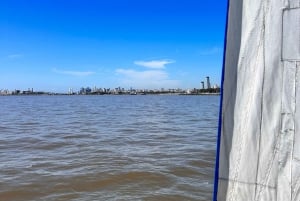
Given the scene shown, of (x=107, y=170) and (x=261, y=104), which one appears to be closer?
(x=261, y=104)

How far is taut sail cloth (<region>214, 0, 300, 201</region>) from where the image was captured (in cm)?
175

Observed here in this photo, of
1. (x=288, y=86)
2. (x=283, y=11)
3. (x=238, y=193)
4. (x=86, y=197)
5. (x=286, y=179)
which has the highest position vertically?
(x=283, y=11)

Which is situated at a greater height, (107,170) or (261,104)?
(261,104)

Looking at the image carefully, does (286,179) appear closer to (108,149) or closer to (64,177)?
(64,177)

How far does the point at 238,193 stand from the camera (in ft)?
6.66

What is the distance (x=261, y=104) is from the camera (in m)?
1.87

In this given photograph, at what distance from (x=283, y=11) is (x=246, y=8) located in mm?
219

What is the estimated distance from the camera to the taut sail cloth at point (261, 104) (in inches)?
68.9

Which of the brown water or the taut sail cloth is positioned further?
the brown water

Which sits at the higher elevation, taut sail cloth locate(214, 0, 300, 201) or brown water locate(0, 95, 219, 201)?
taut sail cloth locate(214, 0, 300, 201)

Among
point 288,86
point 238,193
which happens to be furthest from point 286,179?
point 288,86

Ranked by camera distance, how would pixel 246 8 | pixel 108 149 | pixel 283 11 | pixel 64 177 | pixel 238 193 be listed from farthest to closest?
pixel 108 149 → pixel 64 177 → pixel 238 193 → pixel 246 8 → pixel 283 11

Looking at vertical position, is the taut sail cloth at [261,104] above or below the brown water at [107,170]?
above

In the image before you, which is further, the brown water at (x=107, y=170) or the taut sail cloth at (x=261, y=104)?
the brown water at (x=107, y=170)
